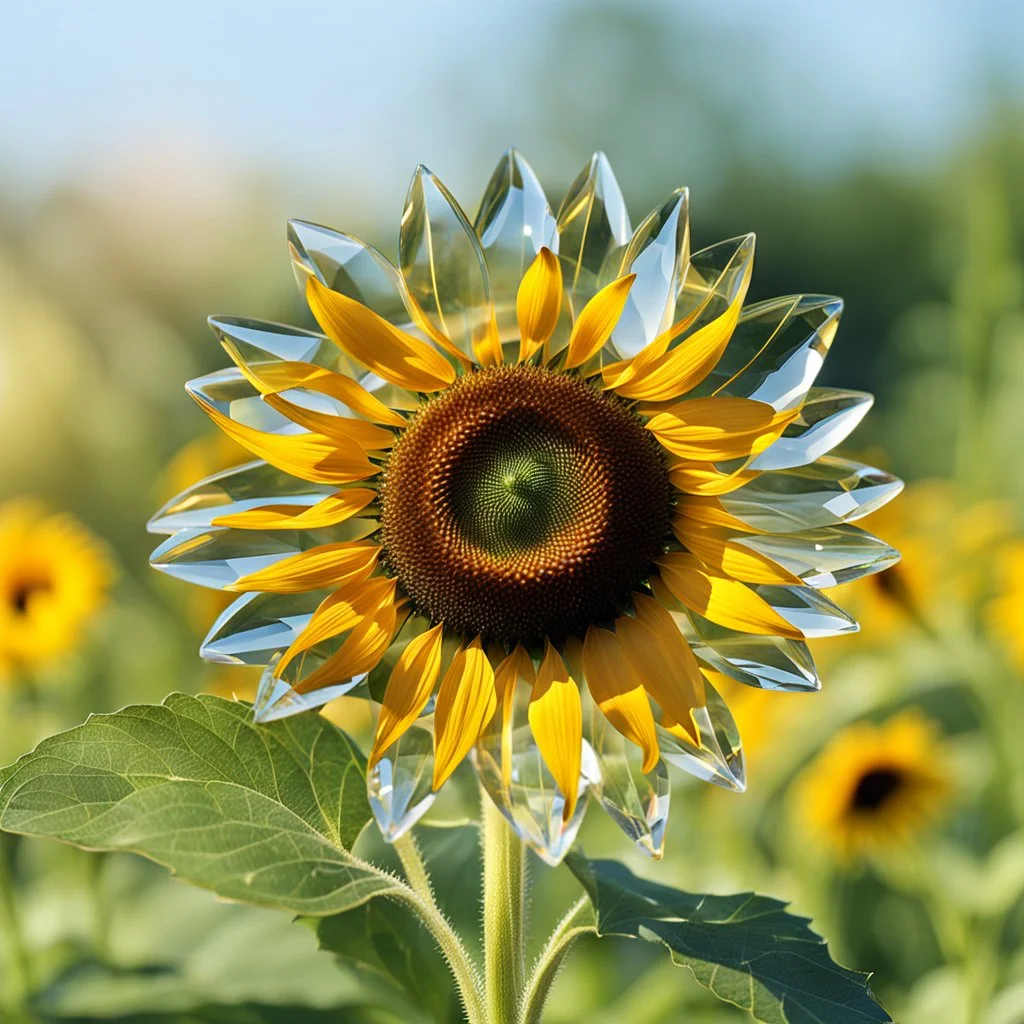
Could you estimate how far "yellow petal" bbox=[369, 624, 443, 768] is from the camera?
474 millimetres

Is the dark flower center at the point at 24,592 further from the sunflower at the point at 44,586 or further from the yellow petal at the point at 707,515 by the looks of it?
the yellow petal at the point at 707,515

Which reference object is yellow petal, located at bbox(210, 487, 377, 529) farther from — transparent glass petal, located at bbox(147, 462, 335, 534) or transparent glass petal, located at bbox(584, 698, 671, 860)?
transparent glass petal, located at bbox(584, 698, 671, 860)

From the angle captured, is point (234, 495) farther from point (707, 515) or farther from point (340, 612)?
point (707, 515)

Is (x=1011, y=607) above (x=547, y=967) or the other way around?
above

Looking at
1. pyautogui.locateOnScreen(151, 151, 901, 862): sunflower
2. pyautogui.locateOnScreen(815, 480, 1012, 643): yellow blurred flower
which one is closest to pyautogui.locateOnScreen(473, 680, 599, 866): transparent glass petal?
pyautogui.locateOnScreen(151, 151, 901, 862): sunflower

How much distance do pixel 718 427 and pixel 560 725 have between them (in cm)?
13

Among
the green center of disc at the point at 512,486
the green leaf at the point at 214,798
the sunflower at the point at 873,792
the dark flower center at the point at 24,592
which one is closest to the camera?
the green leaf at the point at 214,798

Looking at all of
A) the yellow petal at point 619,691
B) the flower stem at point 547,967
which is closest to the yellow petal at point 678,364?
the yellow petal at point 619,691

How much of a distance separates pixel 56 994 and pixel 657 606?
1.77 feet

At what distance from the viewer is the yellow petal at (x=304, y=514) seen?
0.49 meters

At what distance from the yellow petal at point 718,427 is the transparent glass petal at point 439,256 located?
0.09 metres

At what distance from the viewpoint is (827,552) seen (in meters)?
0.48

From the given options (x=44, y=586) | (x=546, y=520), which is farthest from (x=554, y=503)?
(x=44, y=586)

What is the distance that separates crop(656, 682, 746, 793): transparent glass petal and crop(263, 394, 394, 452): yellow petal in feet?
0.55
